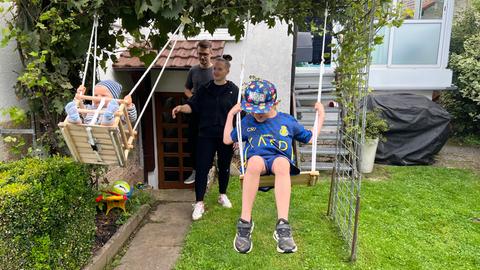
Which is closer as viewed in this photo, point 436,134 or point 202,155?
point 202,155

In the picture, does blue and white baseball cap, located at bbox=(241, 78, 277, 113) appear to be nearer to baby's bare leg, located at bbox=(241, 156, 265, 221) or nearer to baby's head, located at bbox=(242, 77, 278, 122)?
baby's head, located at bbox=(242, 77, 278, 122)

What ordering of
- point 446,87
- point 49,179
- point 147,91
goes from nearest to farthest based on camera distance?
point 49,179 < point 147,91 < point 446,87

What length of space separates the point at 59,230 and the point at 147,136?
4.17m

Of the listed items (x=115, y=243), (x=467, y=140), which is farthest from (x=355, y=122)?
(x=467, y=140)

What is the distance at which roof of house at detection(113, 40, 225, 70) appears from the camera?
229 inches

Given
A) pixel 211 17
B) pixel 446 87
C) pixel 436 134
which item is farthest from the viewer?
pixel 446 87

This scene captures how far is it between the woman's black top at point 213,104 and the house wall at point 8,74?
183cm

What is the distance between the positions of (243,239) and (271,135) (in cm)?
82

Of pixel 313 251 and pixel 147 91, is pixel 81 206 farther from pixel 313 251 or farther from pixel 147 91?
pixel 147 91

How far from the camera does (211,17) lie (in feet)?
10.8

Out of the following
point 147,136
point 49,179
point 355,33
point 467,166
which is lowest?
point 467,166

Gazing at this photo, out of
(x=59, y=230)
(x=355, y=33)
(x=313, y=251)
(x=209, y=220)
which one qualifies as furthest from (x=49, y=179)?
(x=355, y=33)

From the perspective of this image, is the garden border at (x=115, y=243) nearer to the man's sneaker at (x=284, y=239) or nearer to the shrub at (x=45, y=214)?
the shrub at (x=45, y=214)

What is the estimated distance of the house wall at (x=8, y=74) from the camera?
308cm
